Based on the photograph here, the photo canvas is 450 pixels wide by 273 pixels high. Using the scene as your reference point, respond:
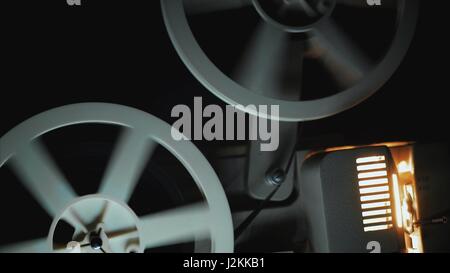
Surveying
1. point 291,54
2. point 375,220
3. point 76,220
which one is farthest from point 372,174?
point 76,220

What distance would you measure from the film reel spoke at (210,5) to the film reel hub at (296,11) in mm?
65

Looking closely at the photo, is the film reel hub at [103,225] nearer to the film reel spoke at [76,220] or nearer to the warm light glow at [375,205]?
the film reel spoke at [76,220]

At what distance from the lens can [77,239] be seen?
4.59 feet

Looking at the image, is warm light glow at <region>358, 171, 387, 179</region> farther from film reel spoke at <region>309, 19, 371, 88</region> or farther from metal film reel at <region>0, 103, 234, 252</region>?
metal film reel at <region>0, 103, 234, 252</region>

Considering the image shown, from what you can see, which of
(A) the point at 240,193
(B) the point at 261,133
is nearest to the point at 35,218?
(A) the point at 240,193

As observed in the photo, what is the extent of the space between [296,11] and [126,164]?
690 millimetres

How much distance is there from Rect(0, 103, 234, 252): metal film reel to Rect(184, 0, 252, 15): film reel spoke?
1.31ft

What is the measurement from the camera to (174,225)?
1399 mm

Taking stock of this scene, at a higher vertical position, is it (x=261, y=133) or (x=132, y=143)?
(x=261, y=133)

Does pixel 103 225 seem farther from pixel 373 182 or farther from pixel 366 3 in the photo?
pixel 366 3
